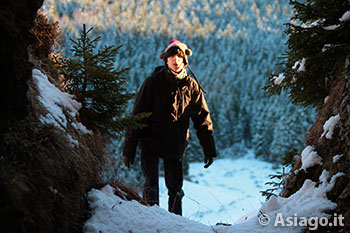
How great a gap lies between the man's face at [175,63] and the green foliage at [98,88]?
4.26 ft

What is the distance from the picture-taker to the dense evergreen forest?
72688 millimetres

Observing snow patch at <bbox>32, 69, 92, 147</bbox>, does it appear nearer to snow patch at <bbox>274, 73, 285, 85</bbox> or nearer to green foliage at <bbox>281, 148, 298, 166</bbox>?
snow patch at <bbox>274, 73, 285, 85</bbox>

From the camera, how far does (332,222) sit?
2.54 metres

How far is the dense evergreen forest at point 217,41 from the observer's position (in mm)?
72688

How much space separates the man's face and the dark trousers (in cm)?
131

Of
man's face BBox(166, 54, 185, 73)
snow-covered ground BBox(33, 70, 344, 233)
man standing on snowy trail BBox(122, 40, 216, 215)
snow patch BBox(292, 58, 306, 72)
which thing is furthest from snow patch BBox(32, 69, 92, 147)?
snow patch BBox(292, 58, 306, 72)

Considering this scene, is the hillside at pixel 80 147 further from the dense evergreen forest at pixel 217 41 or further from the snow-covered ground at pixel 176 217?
the dense evergreen forest at pixel 217 41

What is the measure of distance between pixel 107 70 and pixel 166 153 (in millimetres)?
1706

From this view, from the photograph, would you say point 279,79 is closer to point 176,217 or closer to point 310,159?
point 310,159

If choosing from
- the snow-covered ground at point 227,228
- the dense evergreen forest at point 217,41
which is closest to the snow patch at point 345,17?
the snow-covered ground at point 227,228

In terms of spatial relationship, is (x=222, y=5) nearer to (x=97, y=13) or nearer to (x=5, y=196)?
(x=97, y=13)

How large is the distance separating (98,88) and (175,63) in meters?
1.53

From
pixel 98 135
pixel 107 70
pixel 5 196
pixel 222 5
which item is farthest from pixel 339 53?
pixel 222 5

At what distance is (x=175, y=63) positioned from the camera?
4.72m
